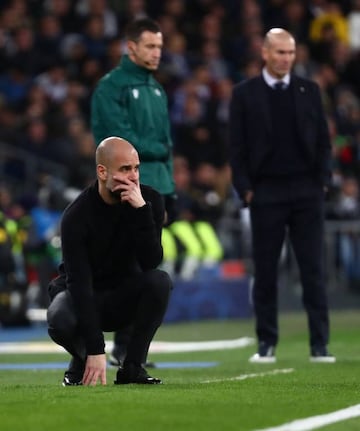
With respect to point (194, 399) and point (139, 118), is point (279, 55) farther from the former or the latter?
point (194, 399)

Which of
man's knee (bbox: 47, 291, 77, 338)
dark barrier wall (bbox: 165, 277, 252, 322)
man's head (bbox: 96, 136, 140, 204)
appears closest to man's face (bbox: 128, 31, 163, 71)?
man's head (bbox: 96, 136, 140, 204)

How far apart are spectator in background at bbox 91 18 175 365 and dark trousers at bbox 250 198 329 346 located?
77cm

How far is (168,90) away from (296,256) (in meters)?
11.4

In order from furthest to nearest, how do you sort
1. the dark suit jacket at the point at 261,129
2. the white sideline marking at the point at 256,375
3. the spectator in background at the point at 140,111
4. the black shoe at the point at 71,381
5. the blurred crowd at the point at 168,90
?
the blurred crowd at the point at 168,90 → the dark suit jacket at the point at 261,129 → the spectator in background at the point at 140,111 → the white sideline marking at the point at 256,375 → the black shoe at the point at 71,381

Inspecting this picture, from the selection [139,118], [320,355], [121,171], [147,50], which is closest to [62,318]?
[121,171]

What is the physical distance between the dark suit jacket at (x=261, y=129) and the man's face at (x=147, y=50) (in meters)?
0.82

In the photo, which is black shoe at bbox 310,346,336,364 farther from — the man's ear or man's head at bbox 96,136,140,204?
man's head at bbox 96,136,140,204

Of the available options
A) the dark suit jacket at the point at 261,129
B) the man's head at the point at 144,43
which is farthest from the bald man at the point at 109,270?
the dark suit jacket at the point at 261,129

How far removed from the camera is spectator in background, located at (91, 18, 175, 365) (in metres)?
10.4

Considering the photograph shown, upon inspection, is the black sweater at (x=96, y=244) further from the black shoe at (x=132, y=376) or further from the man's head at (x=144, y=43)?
the man's head at (x=144, y=43)

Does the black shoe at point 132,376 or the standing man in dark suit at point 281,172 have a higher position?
the standing man in dark suit at point 281,172

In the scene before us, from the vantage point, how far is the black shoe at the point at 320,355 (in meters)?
10.7

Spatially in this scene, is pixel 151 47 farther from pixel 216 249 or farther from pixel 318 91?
pixel 216 249

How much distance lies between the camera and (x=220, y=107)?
22.3 metres
